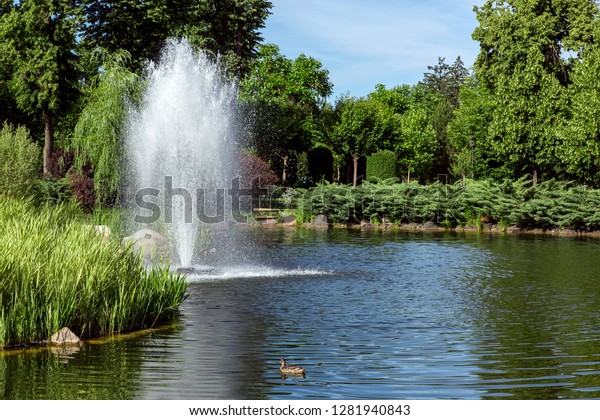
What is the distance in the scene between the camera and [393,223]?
4225 centimetres

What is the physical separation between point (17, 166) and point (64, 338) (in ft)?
75.8

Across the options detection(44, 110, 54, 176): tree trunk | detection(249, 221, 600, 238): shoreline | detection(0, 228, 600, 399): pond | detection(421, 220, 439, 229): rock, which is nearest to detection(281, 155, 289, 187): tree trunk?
detection(249, 221, 600, 238): shoreline

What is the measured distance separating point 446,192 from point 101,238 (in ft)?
97.0

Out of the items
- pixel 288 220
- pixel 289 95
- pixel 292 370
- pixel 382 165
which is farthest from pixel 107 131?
pixel 289 95

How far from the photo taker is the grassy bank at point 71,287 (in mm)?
11625

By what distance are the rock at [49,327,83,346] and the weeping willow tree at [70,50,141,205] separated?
68.8 ft

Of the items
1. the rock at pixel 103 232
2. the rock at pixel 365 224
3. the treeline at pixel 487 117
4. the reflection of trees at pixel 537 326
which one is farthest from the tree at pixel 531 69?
the rock at pixel 103 232

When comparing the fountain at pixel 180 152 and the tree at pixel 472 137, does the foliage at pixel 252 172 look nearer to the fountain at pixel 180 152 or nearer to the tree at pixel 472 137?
the tree at pixel 472 137

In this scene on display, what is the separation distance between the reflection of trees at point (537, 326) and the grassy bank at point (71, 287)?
224 inches

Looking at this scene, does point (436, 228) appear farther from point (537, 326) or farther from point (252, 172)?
point (537, 326)

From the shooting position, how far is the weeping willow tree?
3297cm

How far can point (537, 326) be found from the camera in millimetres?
13906
